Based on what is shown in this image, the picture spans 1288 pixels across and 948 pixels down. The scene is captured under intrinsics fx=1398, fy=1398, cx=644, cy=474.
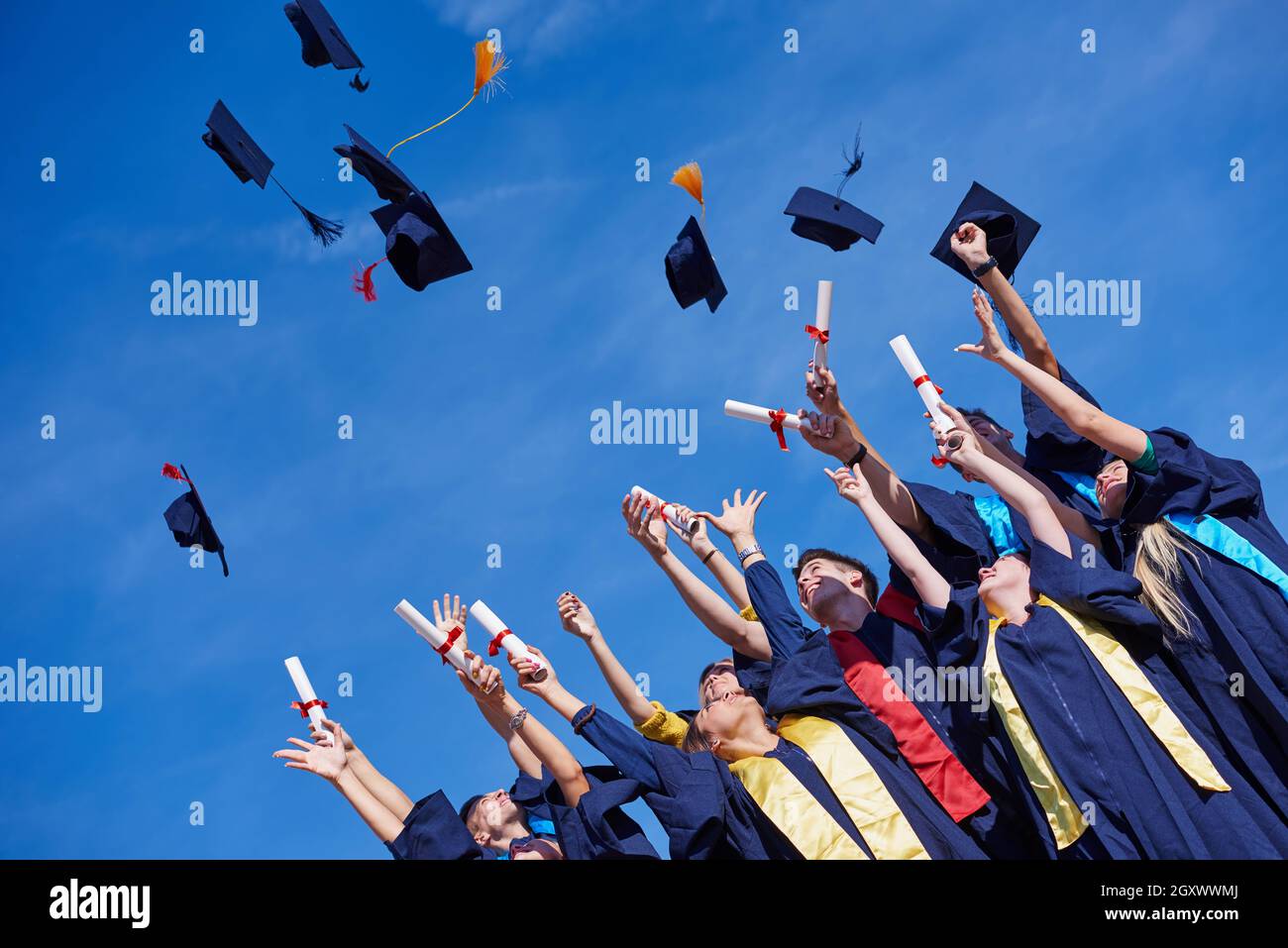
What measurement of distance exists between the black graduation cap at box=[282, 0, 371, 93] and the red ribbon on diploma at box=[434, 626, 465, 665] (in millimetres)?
3281

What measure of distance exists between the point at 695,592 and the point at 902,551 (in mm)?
1140

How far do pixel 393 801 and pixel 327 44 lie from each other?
4330 mm

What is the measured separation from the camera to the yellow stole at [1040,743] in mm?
5352

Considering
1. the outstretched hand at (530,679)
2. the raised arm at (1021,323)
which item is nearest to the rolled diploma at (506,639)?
the outstretched hand at (530,679)

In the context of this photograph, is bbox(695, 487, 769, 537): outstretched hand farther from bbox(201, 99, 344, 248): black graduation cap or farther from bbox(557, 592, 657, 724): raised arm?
bbox(201, 99, 344, 248): black graduation cap

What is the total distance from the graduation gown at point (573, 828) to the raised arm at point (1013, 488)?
6.38ft

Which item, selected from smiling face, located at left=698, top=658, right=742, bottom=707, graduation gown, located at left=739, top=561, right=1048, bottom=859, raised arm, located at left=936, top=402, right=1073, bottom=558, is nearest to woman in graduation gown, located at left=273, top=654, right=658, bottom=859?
smiling face, located at left=698, top=658, right=742, bottom=707

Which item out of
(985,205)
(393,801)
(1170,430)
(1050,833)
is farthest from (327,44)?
(1050,833)

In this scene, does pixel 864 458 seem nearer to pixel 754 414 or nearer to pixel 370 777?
pixel 754 414

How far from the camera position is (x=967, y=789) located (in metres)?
5.97

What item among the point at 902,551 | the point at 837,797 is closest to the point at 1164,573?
the point at 902,551

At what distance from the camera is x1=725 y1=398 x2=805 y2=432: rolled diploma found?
651 centimetres

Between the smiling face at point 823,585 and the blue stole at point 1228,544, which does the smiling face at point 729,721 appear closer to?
the smiling face at point 823,585
